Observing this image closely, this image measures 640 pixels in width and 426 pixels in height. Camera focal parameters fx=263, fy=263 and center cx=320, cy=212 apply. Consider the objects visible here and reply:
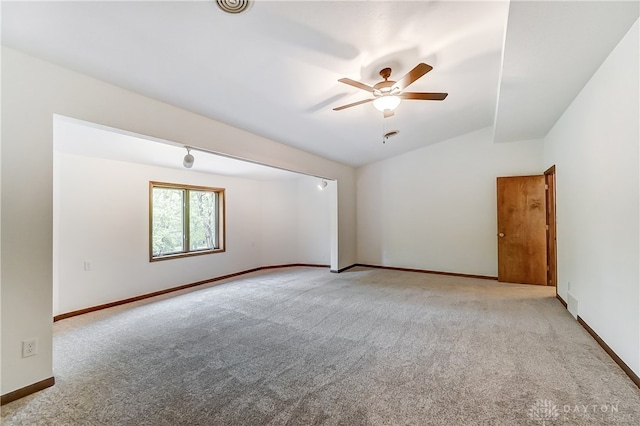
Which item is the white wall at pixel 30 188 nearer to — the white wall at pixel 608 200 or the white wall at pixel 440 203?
the white wall at pixel 608 200

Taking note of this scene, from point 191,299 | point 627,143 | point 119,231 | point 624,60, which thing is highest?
point 624,60

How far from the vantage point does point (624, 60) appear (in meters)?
2.09

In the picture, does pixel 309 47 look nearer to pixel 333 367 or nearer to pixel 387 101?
pixel 387 101

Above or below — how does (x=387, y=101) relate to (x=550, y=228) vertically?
above

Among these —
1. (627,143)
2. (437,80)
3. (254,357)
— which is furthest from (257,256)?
(627,143)

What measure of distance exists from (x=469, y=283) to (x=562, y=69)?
11.9 ft

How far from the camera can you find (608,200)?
2.40 metres

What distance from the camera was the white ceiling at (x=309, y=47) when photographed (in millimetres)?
1779

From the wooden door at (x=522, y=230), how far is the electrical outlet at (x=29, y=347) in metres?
6.31

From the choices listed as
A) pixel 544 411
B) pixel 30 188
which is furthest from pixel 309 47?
pixel 544 411

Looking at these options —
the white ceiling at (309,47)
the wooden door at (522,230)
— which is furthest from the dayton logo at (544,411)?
the wooden door at (522,230)

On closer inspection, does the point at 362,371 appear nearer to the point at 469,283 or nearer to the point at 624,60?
the point at 624,60

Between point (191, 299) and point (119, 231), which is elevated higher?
point (119, 231)

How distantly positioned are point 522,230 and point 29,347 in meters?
6.57
